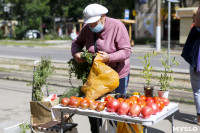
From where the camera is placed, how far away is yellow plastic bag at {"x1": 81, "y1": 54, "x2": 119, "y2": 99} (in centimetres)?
346

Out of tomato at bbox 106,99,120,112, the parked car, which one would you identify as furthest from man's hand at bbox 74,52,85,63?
the parked car

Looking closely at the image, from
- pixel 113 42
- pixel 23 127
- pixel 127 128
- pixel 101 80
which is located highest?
pixel 113 42

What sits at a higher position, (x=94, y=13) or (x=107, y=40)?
(x=94, y=13)

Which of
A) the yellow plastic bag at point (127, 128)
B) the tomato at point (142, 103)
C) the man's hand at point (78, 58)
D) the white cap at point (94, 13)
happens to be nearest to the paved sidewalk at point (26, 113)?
the yellow plastic bag at point (127, 128)

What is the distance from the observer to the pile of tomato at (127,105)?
2.92 metres

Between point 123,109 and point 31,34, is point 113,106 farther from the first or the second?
point 31,34

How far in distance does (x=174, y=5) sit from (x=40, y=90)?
1132 inches

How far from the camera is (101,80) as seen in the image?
3482 millimetres

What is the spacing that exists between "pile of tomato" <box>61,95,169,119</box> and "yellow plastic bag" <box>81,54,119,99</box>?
0.19 metres

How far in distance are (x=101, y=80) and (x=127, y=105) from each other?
1.99ft

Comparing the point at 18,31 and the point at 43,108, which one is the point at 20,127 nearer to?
the point at 43,108

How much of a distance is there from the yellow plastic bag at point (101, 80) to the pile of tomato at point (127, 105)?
0.19 meters

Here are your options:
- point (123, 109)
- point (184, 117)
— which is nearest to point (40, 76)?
point (123, 109)

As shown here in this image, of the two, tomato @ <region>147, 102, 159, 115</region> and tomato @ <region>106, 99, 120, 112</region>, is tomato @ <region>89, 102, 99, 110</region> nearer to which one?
tomato @ <region>106, 99, 120, 112</region>
